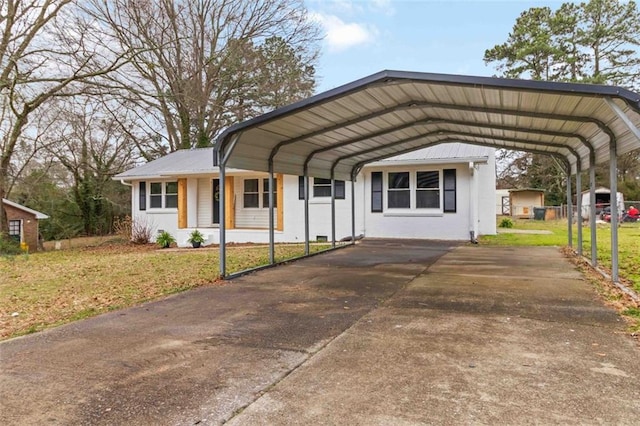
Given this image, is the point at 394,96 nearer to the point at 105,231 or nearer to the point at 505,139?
the point at 505,139

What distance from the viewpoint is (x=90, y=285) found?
739 cm

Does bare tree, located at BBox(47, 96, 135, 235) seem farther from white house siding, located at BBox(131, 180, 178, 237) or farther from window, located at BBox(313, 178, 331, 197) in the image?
window, located at BBox(313, 178, 331, 197)

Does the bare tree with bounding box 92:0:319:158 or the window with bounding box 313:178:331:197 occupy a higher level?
the bare tree with bounding box 92:0:319:158

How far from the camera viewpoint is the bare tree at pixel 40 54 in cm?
1498

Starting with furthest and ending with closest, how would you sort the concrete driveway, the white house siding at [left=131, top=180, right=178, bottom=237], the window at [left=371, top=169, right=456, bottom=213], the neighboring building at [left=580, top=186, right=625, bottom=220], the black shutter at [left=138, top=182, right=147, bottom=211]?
the neighboring building at [left=580, top=186, right=625, bottom=220], the black shutter at [left=138, top=182, right=147, bottom=211], the white house siding at [left=131, top=180, right=178, bottom=237], the window at [left=371, top=169, right=456, bottom=213], the concrete driveway

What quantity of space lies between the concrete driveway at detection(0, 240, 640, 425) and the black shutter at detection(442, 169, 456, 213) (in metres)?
8.06

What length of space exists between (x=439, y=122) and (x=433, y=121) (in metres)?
0.13

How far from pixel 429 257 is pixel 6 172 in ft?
59.9

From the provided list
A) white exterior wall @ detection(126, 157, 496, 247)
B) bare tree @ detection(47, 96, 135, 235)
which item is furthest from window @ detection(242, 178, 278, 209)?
bare tree @ detection(47, 96, 135, 235)

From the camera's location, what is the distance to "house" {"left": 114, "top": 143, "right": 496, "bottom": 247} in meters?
14.5

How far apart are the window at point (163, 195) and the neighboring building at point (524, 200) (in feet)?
88.2

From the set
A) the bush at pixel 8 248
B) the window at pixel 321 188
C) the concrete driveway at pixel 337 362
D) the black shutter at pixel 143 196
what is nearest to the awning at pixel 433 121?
the concrete driveway at pixel 337 362

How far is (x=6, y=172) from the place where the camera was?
60.4 ft

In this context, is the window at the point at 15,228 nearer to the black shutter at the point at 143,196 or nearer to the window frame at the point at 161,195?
the black shutter at the point at 143,196
